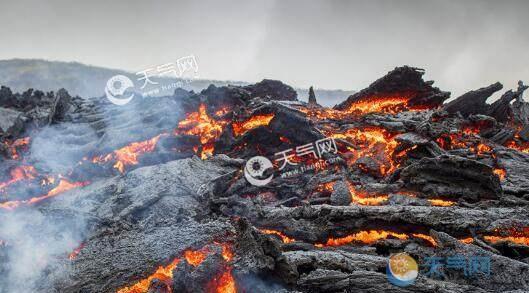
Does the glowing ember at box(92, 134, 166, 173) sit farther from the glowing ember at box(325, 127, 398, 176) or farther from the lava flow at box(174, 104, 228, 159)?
the glowing ember at box(325, 127, 398, 176)

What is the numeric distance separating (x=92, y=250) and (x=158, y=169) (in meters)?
4.94

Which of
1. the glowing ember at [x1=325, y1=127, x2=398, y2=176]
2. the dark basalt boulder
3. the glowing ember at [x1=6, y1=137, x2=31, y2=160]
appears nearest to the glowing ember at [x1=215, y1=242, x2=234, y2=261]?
the dark basalt boulder

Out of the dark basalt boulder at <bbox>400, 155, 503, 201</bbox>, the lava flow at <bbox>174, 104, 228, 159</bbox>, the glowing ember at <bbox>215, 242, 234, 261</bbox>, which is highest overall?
the lava flow at <bbox>174, 104, 228, 159</bbox>

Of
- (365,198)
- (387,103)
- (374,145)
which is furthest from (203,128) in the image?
(387,103)

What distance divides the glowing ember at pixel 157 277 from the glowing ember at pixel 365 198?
613 cm

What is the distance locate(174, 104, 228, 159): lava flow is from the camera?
17.8m

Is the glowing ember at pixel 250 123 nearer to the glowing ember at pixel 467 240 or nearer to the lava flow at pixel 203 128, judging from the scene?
the lava flow at pixel 203 128

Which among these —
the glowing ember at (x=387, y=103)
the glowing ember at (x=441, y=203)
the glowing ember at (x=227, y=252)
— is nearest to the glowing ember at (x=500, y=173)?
the glowing ember at (x=441, y=203)

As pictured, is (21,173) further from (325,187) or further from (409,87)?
(409,87)

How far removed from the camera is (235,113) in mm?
19516

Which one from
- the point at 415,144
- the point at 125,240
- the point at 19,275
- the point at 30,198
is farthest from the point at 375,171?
the point at 30,198

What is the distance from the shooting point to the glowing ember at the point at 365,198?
1178 cm

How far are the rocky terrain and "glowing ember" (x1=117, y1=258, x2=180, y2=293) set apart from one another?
30 millimetres

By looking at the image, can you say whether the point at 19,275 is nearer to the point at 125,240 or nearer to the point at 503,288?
the point at 125,240
